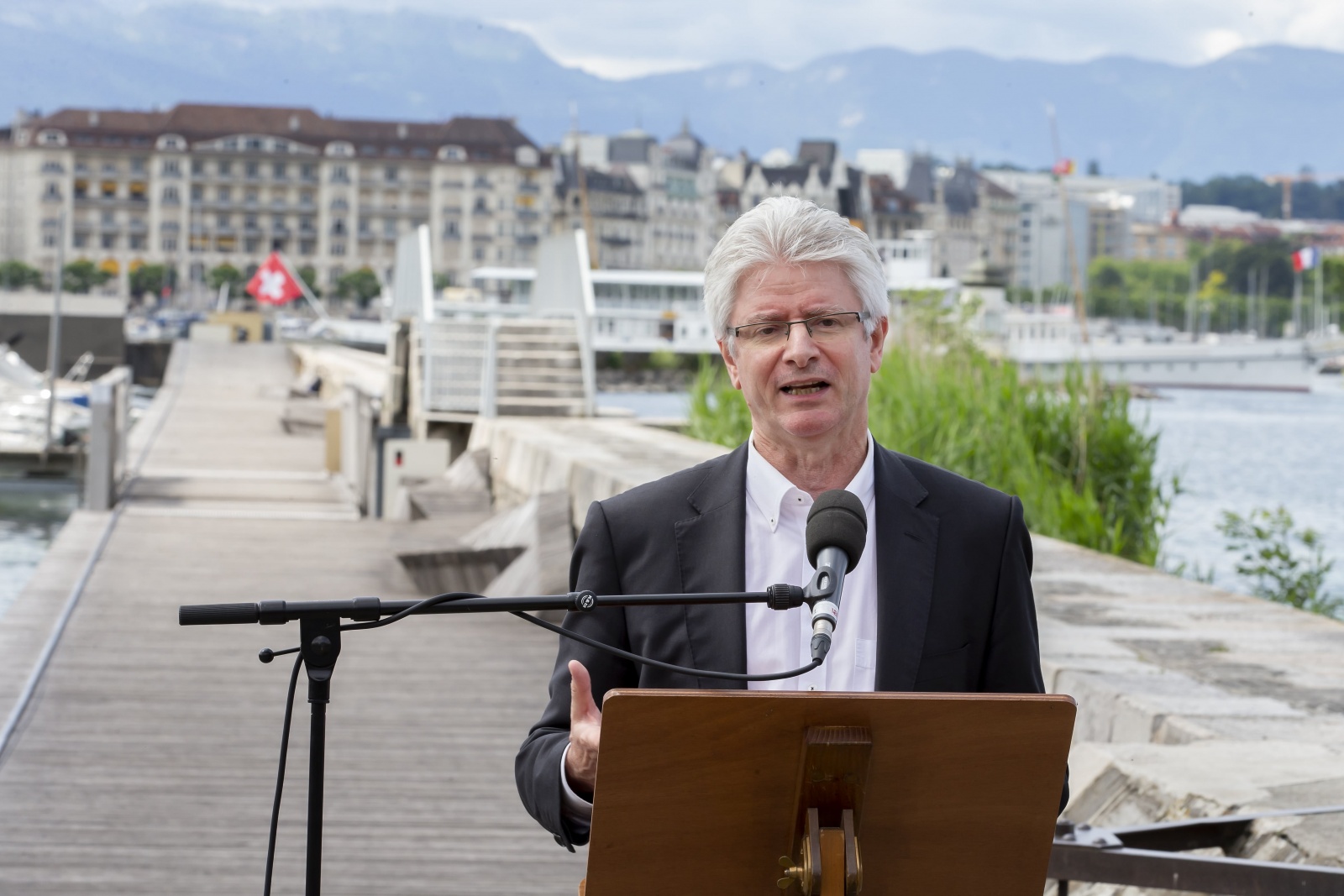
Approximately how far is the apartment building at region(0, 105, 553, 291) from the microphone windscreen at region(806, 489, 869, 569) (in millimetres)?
136026

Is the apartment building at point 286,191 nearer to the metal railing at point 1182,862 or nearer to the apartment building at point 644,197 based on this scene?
the apartment building at point 644,197

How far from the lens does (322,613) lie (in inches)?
73.5

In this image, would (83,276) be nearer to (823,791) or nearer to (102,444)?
(102,444)

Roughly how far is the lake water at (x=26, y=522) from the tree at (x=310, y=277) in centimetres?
10823

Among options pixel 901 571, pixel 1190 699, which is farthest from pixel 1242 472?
pixel 901 571

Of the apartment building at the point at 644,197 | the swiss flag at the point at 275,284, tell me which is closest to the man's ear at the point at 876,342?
the swiss flag at the point at 275,284

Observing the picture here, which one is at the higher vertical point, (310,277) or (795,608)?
(310,277)

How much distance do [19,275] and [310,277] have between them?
2239 centimetres

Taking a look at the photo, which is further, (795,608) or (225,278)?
(225,278)

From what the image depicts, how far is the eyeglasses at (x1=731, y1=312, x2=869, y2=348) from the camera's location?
2285mm

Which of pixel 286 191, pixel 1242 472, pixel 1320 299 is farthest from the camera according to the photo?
pixel 286 191

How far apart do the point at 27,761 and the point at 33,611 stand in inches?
137

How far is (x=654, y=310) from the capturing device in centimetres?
6606

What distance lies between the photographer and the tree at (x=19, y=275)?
374 feet
